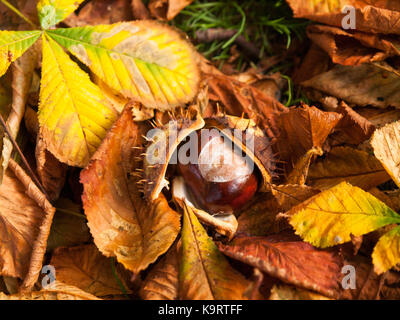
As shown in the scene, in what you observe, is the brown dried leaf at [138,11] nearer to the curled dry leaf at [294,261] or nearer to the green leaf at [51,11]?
the green leaf at [51,11]

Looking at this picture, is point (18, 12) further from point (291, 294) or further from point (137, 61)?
point (291, 294)

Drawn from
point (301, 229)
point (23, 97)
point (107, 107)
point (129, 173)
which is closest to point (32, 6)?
point (23, 97)

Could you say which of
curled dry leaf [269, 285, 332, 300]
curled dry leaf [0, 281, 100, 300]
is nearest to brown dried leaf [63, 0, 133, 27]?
curled dry leaf [0, 281, 100, 300]

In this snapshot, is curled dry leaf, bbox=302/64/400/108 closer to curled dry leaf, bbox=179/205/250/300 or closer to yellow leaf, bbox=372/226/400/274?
yellow leaf, bbox=372/226/400/274

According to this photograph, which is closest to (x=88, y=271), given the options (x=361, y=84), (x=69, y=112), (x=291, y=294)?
(x=69, y=112)

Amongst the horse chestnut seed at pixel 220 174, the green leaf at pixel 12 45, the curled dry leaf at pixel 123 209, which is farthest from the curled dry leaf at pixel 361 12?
the green leaf at pixel 12 45

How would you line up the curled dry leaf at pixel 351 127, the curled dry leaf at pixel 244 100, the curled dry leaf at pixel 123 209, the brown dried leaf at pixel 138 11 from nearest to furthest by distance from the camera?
the curled dry leaf at pixel 123 209, the curled dry leaf at pixel 351 127, the curled dry leaf at pixel 244 100, the brown dried leaf at pixel 138 11

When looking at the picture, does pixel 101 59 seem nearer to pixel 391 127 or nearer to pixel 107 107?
pixel 107 107
